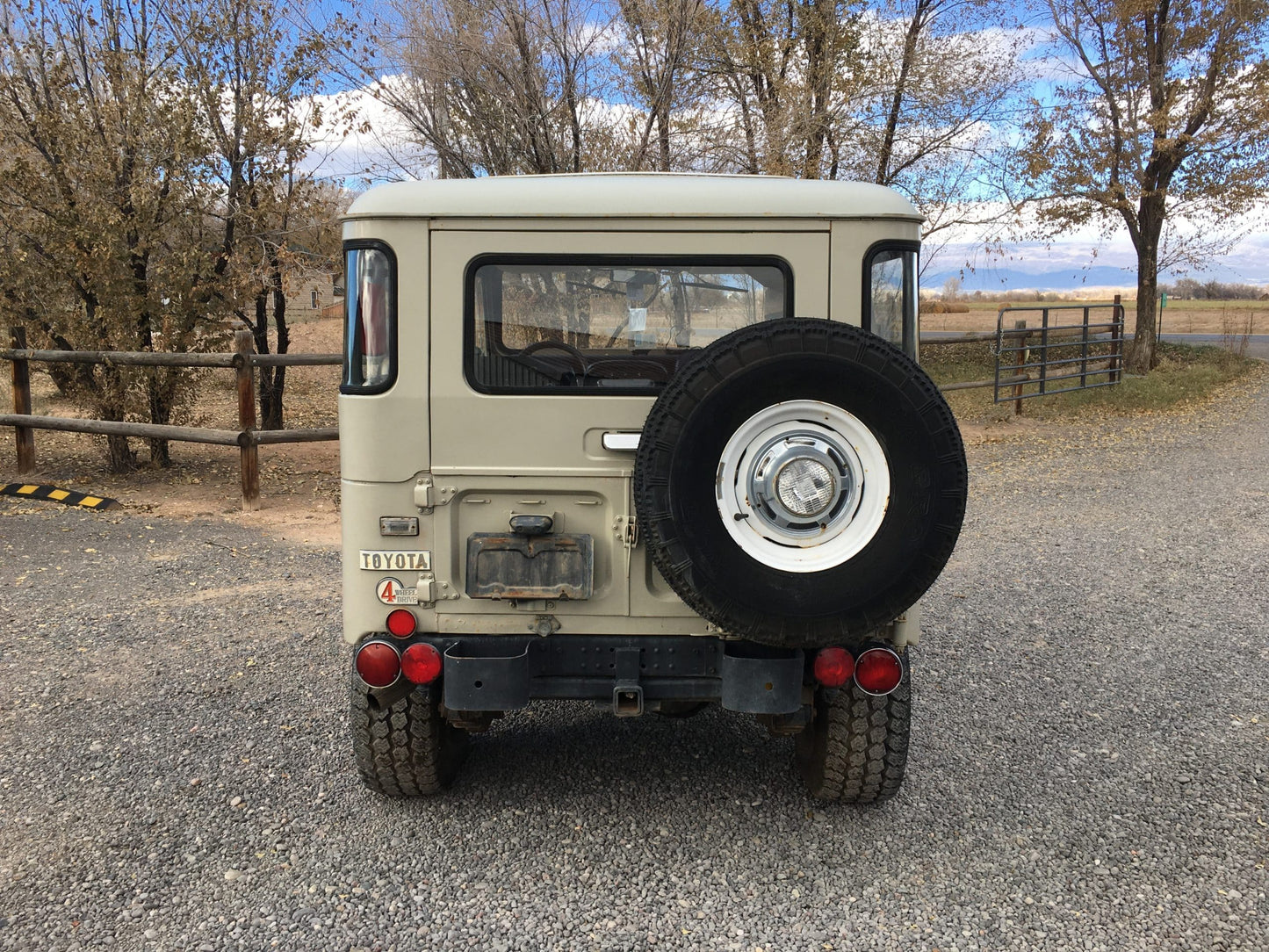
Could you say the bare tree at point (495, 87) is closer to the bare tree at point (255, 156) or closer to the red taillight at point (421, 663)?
the bare tree at point (255, 156)

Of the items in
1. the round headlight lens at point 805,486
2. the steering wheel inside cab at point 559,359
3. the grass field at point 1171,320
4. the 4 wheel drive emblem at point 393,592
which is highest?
the grass field at point 1171,320

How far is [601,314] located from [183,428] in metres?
7.03

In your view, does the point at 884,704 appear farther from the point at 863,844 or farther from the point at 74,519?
the point at 74,519

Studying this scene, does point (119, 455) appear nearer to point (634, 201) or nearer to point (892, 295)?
point (634, 201)

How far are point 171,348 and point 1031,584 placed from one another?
8018 millimetres

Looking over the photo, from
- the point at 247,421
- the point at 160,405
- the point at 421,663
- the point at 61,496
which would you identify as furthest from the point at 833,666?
the point at 160,405

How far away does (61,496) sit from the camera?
866cm

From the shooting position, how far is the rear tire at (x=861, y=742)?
3301mm

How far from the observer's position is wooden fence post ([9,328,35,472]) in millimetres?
9523

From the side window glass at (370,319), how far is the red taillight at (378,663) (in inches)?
32.0

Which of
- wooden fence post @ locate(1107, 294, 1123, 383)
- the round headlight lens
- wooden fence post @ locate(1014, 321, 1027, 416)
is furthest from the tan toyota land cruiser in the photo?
wooden fence post @ locate(1107, 294, 1123, 383)

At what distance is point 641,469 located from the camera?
9.36 ft

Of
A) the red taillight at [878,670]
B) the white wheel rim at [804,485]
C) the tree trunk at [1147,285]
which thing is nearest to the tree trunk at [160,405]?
the white wheel rim at [804,485]

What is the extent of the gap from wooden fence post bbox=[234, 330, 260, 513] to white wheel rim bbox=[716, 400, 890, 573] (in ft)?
22.3
